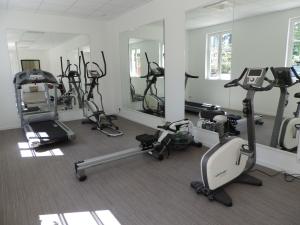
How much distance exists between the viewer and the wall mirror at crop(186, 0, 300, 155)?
122 inches

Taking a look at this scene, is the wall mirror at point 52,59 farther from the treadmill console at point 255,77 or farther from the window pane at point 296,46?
the window pane at point 296,46

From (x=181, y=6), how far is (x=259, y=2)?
1.35m

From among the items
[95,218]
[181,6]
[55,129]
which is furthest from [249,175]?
[55,129]

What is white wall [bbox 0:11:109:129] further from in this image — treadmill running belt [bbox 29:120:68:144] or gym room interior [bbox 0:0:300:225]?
treadmill running belt [bbox 29:120:68:144]

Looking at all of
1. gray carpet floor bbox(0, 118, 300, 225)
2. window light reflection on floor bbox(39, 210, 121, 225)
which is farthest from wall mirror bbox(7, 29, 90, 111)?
window light reflection on floor bbox(39, 210, 121, 225)

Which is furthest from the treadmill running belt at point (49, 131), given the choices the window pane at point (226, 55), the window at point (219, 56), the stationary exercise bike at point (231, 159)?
the window pane at point (226, 55)

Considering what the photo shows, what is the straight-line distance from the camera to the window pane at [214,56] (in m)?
4.20

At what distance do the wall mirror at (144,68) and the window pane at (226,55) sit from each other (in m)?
1.26

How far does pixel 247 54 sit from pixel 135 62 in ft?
10.1

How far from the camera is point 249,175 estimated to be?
2.84m

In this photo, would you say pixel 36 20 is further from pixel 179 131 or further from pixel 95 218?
pixel 95 218

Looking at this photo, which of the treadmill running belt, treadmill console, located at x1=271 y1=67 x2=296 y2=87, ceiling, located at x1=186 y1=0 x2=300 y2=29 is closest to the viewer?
treadmill console, located at x1=271 y1=67 x2=296 y2=87

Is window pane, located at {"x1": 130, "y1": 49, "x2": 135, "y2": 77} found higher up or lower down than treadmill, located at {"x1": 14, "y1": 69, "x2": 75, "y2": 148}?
higher up

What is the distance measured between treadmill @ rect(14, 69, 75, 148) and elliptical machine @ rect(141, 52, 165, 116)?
Answer: 2.00 m
